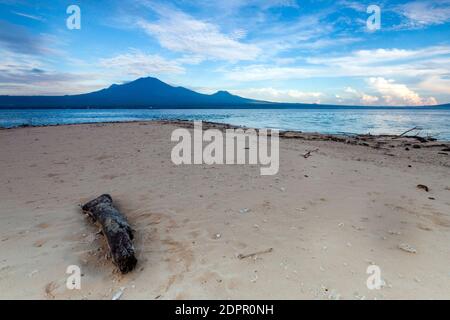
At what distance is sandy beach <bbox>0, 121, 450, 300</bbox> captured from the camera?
3.20 meters

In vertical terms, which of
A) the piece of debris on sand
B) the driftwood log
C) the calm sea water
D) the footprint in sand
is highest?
the calm sea water

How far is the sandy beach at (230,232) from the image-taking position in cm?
320

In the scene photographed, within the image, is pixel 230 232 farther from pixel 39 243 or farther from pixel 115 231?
pixel 39 243

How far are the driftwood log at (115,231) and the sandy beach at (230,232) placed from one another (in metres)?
0.14

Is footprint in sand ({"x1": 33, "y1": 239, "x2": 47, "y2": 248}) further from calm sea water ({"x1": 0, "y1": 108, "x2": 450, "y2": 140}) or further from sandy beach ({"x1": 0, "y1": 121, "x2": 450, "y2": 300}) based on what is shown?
calm sea water ({"x1": 0, "y1": 108, "x2": 450, "y2": 140})

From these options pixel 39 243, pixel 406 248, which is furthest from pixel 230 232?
pixel 39 243

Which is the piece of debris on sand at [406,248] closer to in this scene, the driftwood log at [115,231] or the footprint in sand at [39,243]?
the driftwood log at [115,231]

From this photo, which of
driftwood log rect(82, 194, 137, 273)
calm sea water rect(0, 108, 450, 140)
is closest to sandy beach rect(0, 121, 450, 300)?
driftwood log rect(82, 194, 137, 273)

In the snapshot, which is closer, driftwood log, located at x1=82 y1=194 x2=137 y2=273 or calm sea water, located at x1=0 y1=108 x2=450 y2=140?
driftwood log, located at x1=82 y1=194 x2=137 y2=273

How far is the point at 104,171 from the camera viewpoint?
7.98m

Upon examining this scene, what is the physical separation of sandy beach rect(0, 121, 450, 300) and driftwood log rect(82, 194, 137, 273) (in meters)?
0.14

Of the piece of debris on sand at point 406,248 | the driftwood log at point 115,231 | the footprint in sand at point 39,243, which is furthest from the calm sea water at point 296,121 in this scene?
the footprint in sand at point 39,243

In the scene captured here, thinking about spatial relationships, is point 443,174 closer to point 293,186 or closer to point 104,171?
point 293,186
